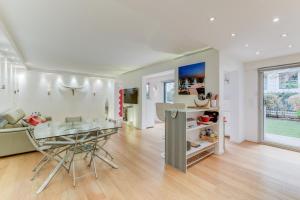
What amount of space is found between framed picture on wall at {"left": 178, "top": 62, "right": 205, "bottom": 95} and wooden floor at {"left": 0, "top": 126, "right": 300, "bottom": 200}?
1852 millimetres

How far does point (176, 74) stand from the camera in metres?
4.74

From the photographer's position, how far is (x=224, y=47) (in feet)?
11.0

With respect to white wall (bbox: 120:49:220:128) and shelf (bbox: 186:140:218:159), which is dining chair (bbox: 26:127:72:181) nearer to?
shelf (bbox: 186:140:218:159)

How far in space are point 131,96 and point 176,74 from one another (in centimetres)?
280

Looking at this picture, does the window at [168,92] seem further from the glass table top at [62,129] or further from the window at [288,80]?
the glass table top at [62,129]

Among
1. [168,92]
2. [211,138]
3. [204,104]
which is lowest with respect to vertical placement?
[211,138]

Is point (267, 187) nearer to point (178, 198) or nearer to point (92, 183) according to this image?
point (178, 198)

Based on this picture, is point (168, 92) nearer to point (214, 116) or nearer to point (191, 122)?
point (214, 116)

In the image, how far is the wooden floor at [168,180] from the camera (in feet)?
6.67

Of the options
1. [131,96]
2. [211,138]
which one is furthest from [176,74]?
[131,96]

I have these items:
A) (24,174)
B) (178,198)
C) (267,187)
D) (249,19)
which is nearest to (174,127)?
(178,198)

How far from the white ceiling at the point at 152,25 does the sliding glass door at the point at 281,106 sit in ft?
2.34

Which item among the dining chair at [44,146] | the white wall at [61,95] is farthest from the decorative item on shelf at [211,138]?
the white wall at [61,95]

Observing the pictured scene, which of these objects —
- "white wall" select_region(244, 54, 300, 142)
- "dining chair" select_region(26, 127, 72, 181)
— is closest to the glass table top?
"dining chair" select_region(26, 127, 72, 181)
